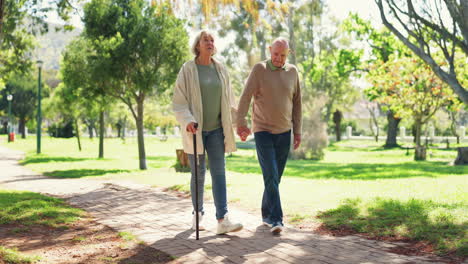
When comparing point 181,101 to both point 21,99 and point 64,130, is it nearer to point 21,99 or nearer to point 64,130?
point 64,130

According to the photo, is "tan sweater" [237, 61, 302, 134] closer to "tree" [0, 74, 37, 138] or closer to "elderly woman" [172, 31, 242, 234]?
→ "elderly woman" [172, 31, 242, 234]

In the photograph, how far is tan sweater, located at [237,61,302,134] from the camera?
5613mm

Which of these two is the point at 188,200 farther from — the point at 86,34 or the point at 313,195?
the point at 86,34

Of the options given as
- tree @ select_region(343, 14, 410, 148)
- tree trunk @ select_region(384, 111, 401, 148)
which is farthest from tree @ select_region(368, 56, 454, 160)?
tree trunk @ select_region(384, 111, 401, 148)

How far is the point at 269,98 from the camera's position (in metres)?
5.62

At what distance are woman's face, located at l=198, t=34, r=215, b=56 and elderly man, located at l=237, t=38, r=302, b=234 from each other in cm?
55

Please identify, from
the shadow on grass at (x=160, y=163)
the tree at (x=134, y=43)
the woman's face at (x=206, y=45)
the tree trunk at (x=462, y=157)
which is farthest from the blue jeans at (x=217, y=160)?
the tree trunk at (x=462, y=157)

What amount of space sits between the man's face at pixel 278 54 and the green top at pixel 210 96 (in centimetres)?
67

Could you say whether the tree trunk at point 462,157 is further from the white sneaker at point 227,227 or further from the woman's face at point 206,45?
the woman's face at point 206,45

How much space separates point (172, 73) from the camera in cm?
1766

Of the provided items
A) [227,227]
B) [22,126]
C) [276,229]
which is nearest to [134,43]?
[227,227]

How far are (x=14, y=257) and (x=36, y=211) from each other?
288 cm

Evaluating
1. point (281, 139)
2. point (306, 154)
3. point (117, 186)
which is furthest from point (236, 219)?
point (306, 154)

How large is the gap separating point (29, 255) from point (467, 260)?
4.01m
